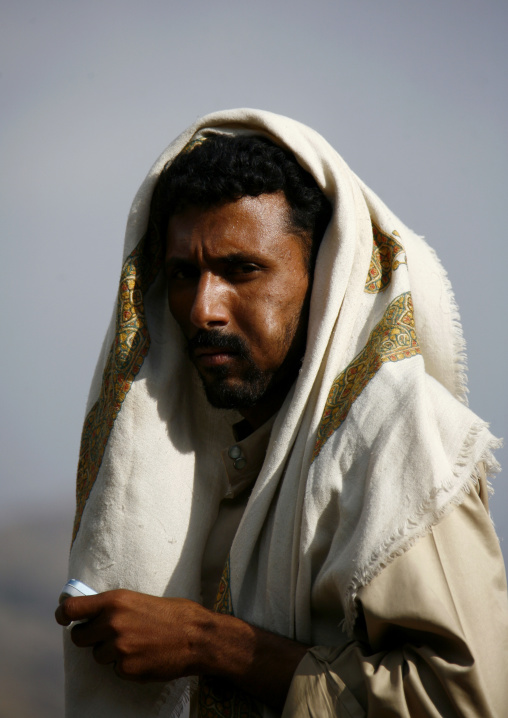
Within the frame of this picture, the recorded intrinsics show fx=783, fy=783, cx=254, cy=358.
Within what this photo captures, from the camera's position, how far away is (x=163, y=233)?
2377 mm

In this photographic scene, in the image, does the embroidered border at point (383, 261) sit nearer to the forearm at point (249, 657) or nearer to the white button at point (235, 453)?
the white button at point (235, 453)

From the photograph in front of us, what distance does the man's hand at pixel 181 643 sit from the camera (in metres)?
1.67

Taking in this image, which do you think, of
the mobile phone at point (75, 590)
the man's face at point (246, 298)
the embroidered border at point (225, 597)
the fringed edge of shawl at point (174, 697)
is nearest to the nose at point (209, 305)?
the man's face at point (246, 298)

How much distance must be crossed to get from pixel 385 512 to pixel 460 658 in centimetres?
30

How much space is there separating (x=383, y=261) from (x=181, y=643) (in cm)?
109

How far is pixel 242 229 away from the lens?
2125 mm

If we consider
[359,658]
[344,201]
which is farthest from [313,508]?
[344,201]

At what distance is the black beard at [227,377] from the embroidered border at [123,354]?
21 cm

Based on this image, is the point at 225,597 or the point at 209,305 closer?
the point at 225,597

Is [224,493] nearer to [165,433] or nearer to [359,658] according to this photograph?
[165,433]

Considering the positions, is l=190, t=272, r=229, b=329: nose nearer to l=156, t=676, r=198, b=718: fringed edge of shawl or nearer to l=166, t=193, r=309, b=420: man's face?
l=166, t=193, r=309, b=420: man's face

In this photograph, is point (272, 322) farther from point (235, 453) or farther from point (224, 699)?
point (224, 699)

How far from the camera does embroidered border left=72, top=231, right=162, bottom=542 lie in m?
2.23

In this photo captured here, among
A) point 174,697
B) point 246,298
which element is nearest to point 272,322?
point 246,298
